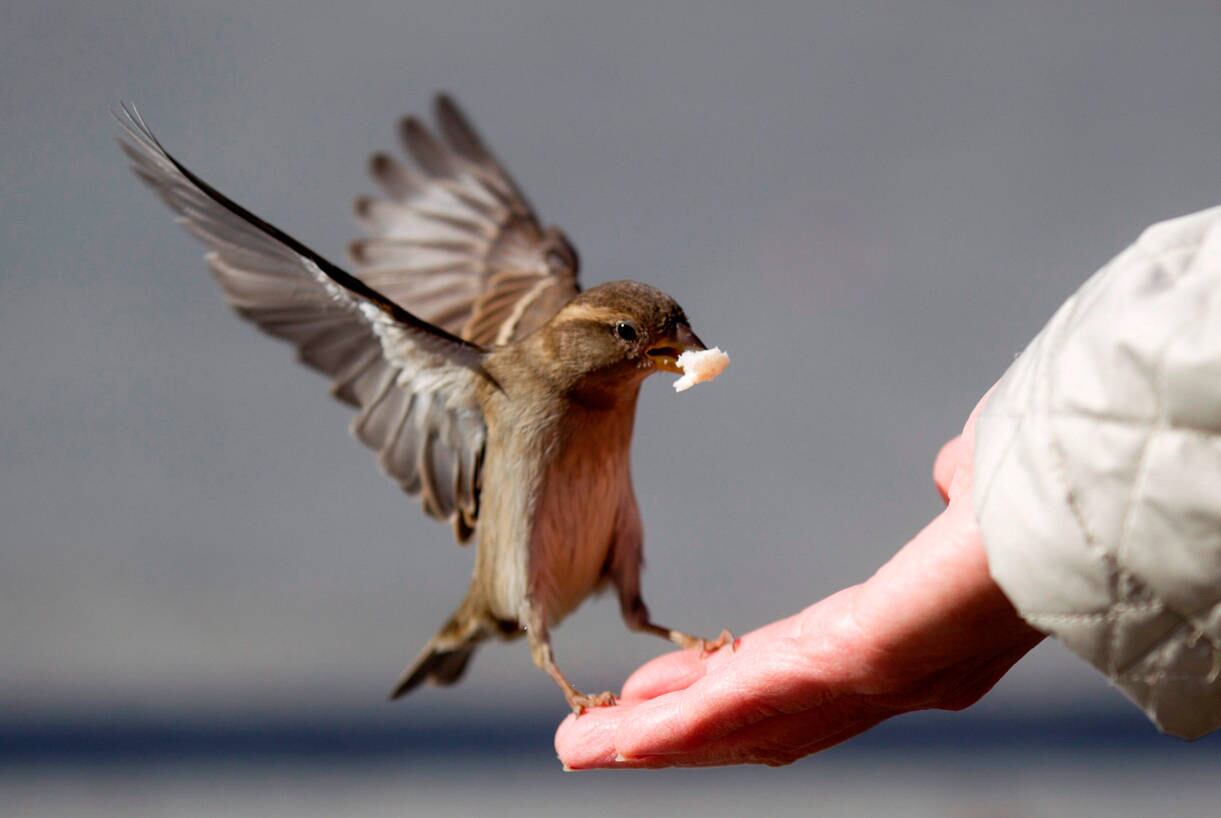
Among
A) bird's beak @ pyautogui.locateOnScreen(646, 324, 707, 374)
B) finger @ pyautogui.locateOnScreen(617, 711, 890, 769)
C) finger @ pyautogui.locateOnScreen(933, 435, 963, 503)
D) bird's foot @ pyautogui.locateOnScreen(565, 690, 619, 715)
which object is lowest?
finger @ pyautogui.locateOnScreen(617, 711, 890, 769)

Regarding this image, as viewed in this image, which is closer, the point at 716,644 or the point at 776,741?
the point at 776,741

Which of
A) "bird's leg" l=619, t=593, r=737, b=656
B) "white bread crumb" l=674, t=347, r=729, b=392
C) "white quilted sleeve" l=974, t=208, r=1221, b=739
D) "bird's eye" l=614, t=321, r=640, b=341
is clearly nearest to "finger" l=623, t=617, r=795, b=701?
"bird's leg" l=619, t=593, r=737, b=656

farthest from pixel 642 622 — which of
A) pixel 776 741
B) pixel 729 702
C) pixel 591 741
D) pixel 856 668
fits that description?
pixel 856 668

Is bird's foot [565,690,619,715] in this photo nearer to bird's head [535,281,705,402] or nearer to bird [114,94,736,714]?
bird [114,94,736,714]

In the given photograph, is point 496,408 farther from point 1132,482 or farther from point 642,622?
point 1132,482

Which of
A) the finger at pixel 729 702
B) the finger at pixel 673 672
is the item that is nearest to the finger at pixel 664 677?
the finger at pixel 673 672
